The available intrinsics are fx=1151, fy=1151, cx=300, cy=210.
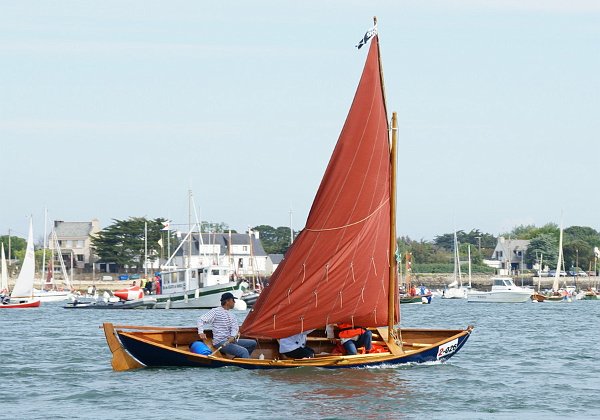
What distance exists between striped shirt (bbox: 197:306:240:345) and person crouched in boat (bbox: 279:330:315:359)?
1.24 m

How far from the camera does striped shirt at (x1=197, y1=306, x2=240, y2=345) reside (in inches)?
1035

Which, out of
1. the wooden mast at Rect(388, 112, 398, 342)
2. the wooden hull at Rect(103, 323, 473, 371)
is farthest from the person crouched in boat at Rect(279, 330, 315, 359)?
the wooden mast at Rect(388, 112, 398, 342)

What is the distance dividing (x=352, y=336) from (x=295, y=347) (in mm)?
1422

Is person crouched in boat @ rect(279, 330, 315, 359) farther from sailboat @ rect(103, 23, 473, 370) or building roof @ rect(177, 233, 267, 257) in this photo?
building roof @ rect(177, 233, 267, 257)

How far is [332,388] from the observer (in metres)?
24.3

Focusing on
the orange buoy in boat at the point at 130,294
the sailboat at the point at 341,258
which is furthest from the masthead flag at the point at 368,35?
the orange buoy in boat at the point at 130,294

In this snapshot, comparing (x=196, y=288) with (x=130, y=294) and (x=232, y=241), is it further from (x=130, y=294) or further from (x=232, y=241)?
(x=232, y=241)

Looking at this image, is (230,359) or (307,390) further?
(230,359)

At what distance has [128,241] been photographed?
142125 millimetres

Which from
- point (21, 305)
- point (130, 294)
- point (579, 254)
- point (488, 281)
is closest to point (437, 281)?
point (488, 281)

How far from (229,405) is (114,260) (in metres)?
122

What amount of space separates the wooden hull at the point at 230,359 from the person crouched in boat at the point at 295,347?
211mm

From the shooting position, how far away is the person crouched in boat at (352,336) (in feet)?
87.8

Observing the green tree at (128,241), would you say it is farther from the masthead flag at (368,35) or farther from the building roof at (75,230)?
the masthead flag at (368,35)
